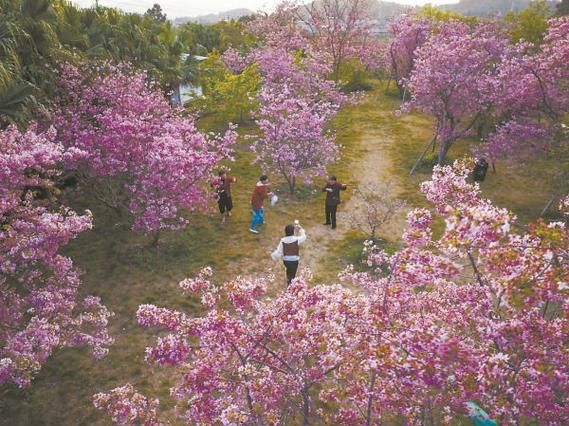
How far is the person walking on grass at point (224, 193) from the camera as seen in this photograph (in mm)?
13476

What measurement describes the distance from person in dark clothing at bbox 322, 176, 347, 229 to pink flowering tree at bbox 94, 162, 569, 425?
22.3ft

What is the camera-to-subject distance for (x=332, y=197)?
532 inches

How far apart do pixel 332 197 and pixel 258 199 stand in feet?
7.57

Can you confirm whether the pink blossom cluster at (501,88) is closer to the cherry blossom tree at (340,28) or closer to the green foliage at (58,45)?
the green foliage at (58,45)

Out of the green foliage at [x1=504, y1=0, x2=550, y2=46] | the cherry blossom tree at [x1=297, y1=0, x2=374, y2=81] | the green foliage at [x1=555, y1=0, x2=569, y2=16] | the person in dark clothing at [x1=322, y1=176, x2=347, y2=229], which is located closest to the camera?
the person in dark clothing at [x1=322, y1=176, x2=347, y2=229]

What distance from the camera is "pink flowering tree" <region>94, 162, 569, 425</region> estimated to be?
4.12m

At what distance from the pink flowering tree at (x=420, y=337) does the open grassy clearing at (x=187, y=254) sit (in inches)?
109

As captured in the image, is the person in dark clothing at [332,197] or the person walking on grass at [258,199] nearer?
the person walking on grass at [258,199]

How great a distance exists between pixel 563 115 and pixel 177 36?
18.4 m

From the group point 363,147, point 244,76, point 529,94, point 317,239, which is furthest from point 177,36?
point 529,94

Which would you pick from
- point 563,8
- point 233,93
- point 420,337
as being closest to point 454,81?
point 233,93

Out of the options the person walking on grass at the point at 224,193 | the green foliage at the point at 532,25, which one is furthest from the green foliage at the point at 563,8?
the person walking on grass at the point at 224,193

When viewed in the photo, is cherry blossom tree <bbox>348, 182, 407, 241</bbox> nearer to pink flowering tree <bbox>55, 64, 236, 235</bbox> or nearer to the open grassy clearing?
the open grassy clearing

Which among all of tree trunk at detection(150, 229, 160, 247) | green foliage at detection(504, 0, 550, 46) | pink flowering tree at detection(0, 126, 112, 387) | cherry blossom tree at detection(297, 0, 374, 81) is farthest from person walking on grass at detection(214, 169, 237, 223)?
green foliage at detection(504, 0, 550, 46)
